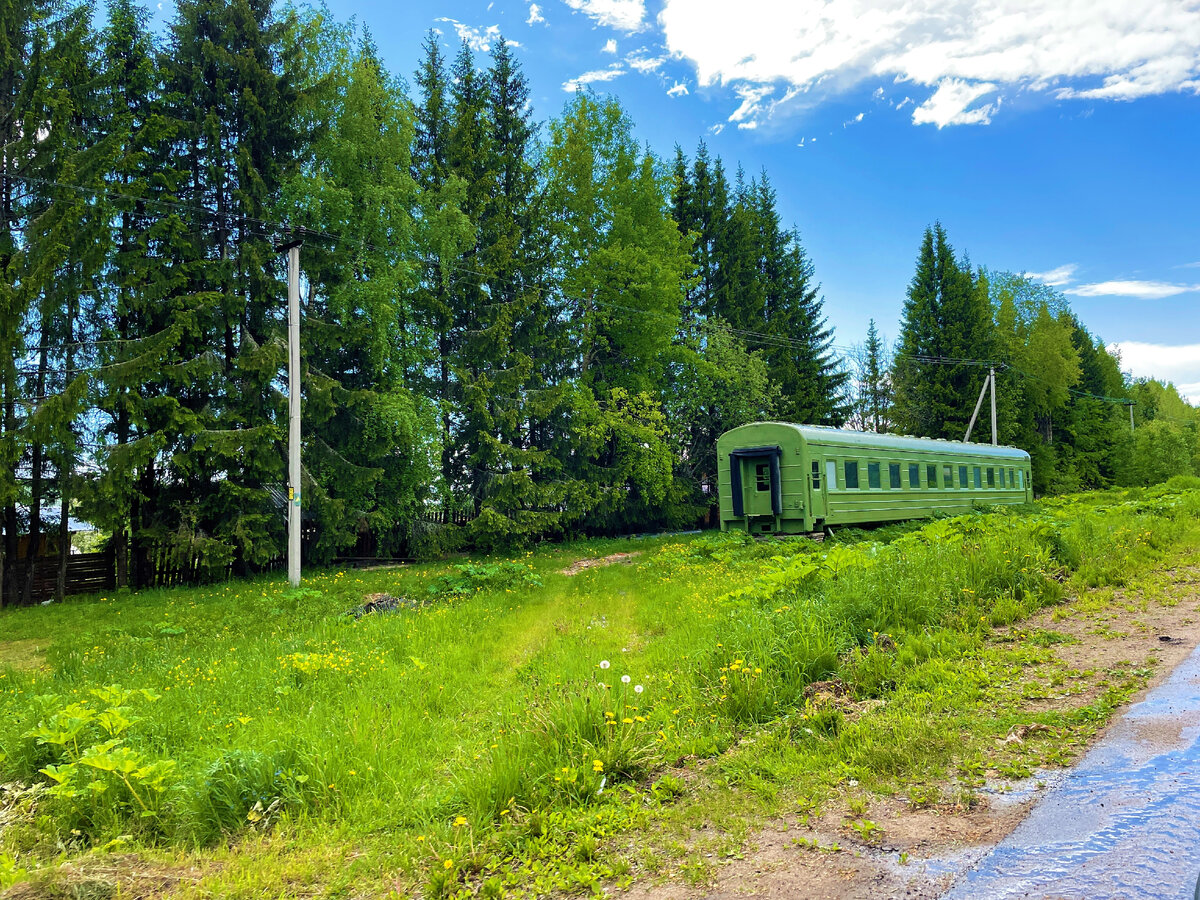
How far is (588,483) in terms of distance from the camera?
21578mm

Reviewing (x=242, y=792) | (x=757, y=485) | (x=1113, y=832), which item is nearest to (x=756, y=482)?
(x=757, y=485)

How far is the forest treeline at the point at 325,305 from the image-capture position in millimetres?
13484

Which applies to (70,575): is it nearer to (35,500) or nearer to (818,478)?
(35,500)

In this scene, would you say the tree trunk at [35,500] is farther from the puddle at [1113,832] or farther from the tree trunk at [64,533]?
the puddle at [1113,832]

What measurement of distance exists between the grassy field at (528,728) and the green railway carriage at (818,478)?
677 cm

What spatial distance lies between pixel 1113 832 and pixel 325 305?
18358 millimetres

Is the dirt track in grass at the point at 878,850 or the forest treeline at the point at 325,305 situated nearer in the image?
the dirt track in grass at the point at 878,850

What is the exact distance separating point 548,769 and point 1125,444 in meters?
57.7

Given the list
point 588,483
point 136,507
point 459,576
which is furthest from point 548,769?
point 588,483

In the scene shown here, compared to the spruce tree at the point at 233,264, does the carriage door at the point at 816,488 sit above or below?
below

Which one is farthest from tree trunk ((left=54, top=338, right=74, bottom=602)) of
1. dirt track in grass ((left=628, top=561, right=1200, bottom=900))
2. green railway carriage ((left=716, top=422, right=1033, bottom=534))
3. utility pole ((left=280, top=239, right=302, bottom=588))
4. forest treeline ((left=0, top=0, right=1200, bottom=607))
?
dirt track in grass ((left=628, top=561, right=1200, bottom=900))

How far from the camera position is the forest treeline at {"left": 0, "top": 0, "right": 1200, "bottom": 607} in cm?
1348

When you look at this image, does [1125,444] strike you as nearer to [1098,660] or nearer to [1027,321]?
[1027,321]

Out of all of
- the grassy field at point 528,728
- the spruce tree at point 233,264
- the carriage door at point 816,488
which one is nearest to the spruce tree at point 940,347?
the carriage door at point 816,488
